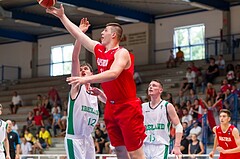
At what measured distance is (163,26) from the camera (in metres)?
28.4

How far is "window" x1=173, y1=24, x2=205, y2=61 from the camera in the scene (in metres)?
26.7

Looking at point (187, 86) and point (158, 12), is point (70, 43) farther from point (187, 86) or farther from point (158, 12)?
point (187, 86)

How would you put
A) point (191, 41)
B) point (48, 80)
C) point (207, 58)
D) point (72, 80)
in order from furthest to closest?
point (48, 80) → point (191, 41) → point (207, 58) → point (72, 80)

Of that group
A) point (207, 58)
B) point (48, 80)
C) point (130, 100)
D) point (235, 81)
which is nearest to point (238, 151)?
point (130, 100)

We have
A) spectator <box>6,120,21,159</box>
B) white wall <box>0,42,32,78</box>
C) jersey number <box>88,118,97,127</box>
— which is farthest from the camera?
white wall <box>0,42,32,78</box>

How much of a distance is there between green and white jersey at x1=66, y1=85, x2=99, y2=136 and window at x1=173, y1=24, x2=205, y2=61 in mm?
19016

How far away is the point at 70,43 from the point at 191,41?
7.77 meters

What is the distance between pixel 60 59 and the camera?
32.5 metres

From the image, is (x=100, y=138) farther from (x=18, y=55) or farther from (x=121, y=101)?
(x=18, y=55)

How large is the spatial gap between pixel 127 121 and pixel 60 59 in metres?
26.2

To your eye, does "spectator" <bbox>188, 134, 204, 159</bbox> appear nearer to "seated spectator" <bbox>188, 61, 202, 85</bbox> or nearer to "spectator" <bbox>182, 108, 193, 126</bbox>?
"spectator" <bbox>182, 108, 193, 126</bbox>

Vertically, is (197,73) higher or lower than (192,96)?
higher

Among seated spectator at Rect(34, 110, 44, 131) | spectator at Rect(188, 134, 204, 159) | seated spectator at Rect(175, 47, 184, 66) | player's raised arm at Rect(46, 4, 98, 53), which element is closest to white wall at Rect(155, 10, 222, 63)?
seated spectator at Rect(175, 47, 184, 66)

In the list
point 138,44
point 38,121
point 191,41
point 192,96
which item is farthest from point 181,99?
point 138,44
